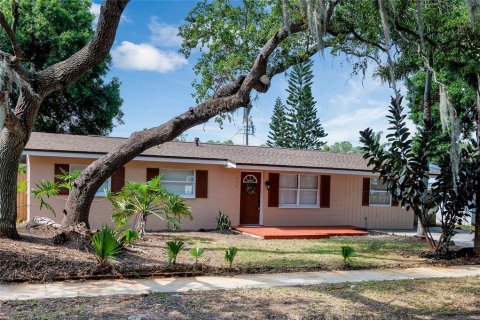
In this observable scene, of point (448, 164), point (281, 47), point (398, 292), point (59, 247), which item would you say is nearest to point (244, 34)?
point (281, 47)

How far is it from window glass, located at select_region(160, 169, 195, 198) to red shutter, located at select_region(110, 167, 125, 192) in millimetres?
1379

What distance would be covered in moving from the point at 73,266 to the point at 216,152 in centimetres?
977

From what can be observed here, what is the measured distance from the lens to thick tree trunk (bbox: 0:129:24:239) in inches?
353

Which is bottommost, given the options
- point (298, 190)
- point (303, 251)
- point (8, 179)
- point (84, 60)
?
point (303, 251)

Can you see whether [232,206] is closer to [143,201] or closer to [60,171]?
[143,201]

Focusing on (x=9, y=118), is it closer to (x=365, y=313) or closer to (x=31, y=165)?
(x=31, y=165)

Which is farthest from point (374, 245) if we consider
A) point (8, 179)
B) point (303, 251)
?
point (8, 179)

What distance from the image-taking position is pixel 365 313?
6004 mm

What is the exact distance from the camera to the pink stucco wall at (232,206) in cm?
1432

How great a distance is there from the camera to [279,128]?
48.0 metres

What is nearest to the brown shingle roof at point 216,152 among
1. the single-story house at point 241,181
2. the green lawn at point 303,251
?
the single-story house at point 241,181

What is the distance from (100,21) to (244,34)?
600cm

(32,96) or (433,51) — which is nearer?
(32,96)

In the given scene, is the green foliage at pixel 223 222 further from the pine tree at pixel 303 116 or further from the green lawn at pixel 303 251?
the pine tree at pixel 303 116
